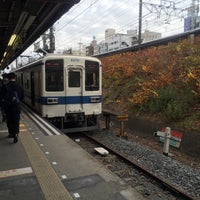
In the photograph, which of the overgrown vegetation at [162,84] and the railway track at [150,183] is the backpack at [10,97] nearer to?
the railway track at [150,183]

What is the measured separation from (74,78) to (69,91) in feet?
1.76

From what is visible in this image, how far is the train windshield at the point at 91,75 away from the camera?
34.3 ft

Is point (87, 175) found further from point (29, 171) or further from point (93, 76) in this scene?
point (93, 76)

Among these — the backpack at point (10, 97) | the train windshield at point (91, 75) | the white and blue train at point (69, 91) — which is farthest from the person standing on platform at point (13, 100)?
the train windshield at point (91, 75)

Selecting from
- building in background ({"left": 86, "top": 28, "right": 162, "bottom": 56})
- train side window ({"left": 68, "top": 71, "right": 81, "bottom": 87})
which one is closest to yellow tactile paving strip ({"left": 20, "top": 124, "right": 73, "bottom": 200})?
train side window ({"left": 68, "top": 71, "right": 81, "bottom": 87})

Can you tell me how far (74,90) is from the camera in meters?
10.3

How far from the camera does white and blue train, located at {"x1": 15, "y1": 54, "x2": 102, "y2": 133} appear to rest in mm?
9969

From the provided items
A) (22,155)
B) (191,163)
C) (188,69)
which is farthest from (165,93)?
(22,155)

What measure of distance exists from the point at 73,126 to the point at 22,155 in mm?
5466

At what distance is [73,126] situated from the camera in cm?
1104

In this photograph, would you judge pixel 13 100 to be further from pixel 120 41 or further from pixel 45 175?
pixel 120 41

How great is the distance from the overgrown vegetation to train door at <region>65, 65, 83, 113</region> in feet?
10.2

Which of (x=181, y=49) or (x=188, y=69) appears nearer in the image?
(x=188, y=69)

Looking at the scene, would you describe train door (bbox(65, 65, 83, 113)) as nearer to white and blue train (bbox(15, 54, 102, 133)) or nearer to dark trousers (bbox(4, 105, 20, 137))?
white and blue train (bbox(15, 54, 102, 133))
